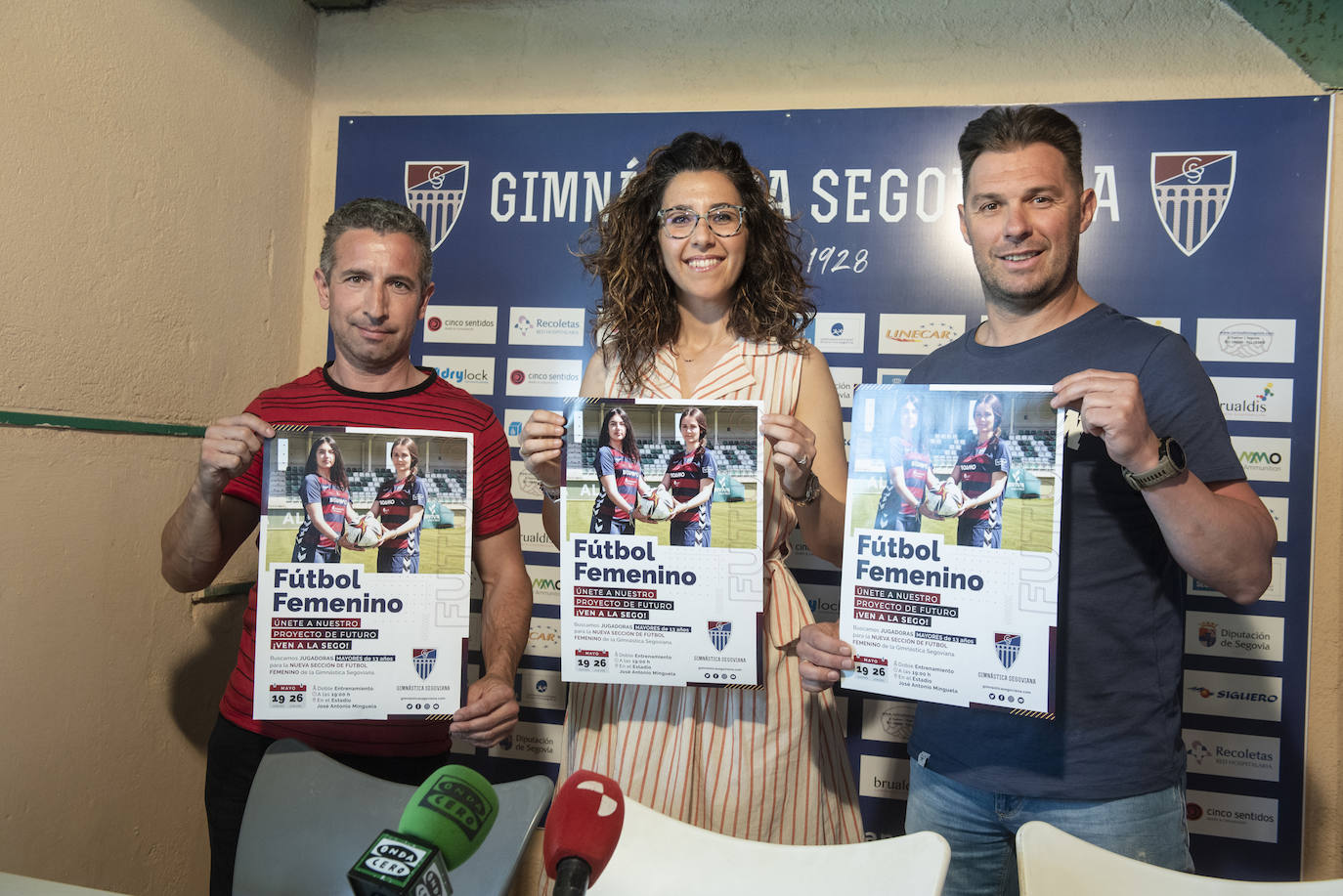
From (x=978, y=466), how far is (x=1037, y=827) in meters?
0.57

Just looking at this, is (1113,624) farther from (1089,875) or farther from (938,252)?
(938,252)

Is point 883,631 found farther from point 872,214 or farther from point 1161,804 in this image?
point 872,214

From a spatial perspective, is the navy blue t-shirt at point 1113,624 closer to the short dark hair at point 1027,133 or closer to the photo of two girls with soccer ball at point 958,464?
the photo of two girls with soccer ball at point 958,464

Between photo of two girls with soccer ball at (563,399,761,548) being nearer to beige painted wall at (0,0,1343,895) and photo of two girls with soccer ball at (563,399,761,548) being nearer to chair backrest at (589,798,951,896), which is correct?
chair backrest at (589,798,951,896)

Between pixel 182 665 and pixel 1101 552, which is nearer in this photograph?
pixel 1101 552

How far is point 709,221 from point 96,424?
1707 mm

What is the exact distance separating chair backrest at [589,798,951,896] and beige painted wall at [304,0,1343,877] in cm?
218

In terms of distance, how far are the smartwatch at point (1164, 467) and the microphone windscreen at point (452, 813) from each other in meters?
1.11

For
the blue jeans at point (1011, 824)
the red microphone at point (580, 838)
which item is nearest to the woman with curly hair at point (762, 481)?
the blue jeans at point (1011, 824)

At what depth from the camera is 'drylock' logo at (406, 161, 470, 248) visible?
3354 mm

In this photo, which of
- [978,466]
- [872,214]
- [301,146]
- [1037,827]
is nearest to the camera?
[1037,827]

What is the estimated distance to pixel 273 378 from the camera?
328cm

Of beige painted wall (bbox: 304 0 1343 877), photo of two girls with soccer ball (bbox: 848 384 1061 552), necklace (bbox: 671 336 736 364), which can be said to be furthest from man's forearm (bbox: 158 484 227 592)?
beige painted wall (bbox: 304 0 1343 877)

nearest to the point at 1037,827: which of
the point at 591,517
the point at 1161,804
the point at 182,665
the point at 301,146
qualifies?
the point at 1161,804
